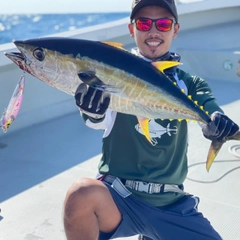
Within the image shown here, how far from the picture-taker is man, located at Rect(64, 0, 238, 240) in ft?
6.24

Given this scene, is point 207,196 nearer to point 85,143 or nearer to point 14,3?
point 85,143

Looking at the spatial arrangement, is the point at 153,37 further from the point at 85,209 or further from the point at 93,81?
the point at 85,209

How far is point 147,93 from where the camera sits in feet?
5.77

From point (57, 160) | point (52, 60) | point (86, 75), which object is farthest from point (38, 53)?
point (57, 160)

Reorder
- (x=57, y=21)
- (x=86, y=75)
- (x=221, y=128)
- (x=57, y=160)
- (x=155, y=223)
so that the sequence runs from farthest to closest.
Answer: (x=57, y=21) < (x=57, y=160) < (x=155, y=223) < (x=221, y=128) < (x=86, y=75)

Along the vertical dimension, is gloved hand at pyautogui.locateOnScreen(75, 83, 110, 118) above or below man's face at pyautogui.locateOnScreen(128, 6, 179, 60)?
below

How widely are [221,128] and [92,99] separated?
491 millimetres

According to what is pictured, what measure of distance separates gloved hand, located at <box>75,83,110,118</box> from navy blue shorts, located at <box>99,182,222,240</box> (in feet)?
1.31

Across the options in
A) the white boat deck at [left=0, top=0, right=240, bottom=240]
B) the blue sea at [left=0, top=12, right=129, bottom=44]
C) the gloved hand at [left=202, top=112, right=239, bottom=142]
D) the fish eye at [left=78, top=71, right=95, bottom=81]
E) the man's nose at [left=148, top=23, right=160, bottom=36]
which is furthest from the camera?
the blue sea at [left=0, top=12, right=129, bottom=44]

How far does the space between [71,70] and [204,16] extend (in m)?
6.09

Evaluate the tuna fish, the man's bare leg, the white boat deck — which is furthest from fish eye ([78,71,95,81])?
the white boat deck

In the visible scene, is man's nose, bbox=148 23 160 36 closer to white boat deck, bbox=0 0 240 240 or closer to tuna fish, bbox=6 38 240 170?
tuna fish, bbox=6 38 240 170

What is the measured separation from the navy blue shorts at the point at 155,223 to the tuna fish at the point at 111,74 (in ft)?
1.01

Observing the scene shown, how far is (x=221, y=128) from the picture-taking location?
5.80ft
